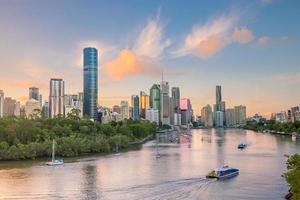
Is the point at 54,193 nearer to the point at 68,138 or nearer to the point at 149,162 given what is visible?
the point at 149,162

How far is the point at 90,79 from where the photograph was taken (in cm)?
15588

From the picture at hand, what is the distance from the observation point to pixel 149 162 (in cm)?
3812

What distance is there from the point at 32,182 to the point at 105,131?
120 ft

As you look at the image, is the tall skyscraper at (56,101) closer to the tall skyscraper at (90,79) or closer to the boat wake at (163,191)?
the tall skyscraper at (90,79)

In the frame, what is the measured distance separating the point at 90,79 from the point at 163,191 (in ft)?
443

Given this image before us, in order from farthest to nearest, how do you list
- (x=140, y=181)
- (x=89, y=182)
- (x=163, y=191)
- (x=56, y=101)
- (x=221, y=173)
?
1. (x=56, y=101)
2. (x=221, y=173)
3. (x=89, y=182)
4. (x=140, y=181)
5. (x=163, y=191)

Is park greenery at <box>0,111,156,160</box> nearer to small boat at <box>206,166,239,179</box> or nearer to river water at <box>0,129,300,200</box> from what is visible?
river water at <box>0,129,300,200</box>

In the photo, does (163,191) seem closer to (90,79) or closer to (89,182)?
(89,182)

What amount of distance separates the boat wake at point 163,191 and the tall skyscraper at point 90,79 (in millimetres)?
128725

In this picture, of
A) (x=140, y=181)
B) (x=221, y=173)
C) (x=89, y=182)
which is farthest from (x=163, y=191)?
(x=221, y=173)

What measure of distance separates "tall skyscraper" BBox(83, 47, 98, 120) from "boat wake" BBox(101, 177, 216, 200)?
12872 centimetres

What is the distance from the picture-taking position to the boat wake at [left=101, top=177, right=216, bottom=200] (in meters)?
22.2

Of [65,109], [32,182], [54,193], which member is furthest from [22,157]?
[65,109]

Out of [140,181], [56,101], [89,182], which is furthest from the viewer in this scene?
[56,101]
